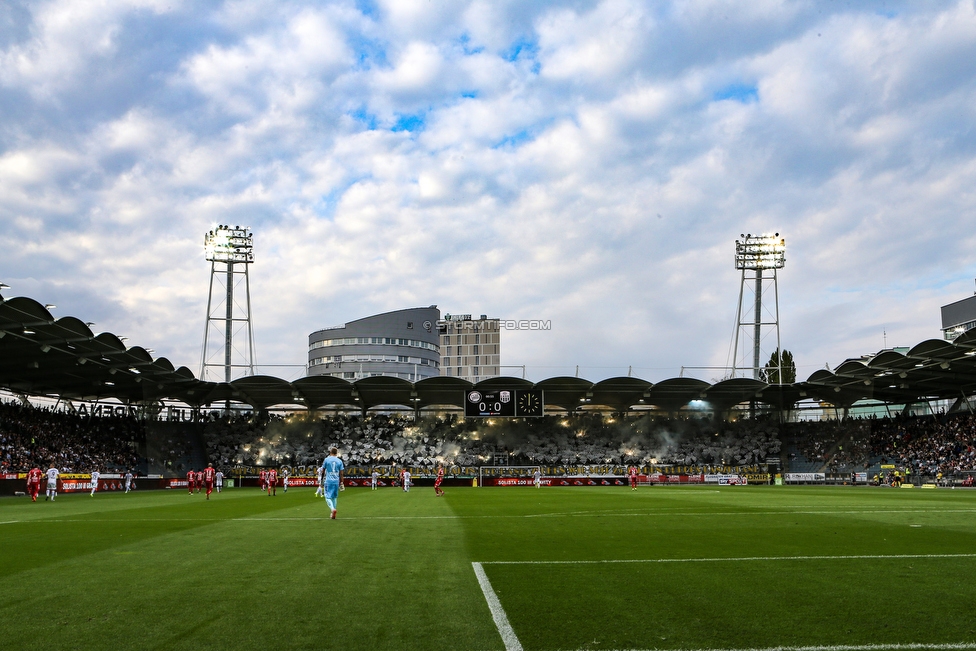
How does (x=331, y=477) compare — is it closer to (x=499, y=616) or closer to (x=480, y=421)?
(x=499, y=616)

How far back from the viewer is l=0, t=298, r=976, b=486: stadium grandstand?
2021 inches

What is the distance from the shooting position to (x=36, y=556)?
10820 millimetres

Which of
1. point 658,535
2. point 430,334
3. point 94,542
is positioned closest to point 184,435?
point 94,542

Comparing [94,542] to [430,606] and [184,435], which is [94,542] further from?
[184,435]

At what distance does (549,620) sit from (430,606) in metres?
1.23

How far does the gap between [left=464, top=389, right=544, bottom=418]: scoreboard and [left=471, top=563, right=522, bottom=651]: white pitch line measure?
4399 centimetres

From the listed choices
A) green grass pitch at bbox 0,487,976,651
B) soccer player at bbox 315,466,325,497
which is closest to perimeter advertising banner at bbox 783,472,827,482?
soccer player at bbox 315,466,325,497

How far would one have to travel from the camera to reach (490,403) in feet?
174

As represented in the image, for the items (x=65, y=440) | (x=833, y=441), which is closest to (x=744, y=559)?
(x=65, y=440)

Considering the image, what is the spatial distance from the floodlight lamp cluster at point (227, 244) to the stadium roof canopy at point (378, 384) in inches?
523

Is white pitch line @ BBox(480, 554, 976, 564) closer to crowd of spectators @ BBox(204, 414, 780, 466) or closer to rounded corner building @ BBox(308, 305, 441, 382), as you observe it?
crowd of spectators @ BBox(204, 414, 780, 466)

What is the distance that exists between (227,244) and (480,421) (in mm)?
29588

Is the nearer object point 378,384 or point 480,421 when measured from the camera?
point 378,384

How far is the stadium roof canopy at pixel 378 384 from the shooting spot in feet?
137
